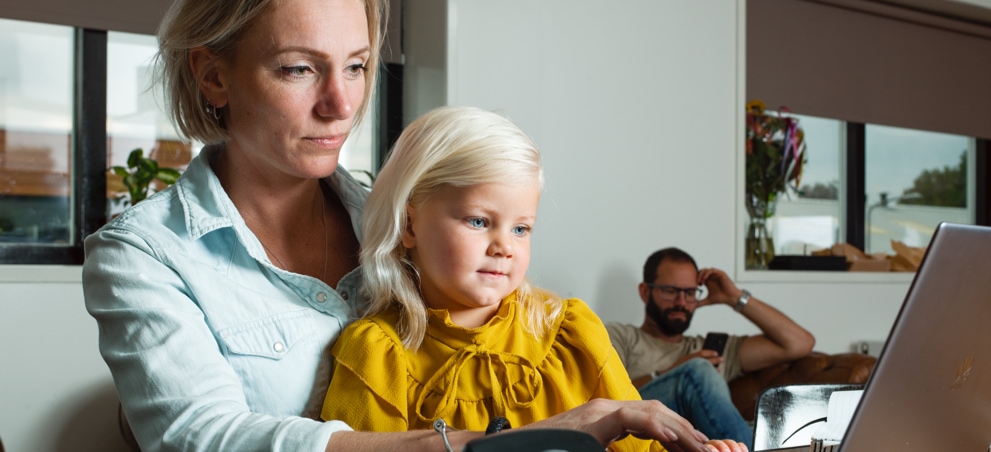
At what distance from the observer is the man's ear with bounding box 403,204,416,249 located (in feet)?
4.20

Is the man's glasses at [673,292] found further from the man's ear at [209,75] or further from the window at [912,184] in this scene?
the man's ear at [209,75]

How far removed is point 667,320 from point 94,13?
2.28 metres

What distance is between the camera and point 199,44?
1.26 metres

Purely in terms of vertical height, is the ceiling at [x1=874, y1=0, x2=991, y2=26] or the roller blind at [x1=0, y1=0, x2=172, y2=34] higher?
the ceiling at [x1=874, y1=0, x2=991, y2=26]

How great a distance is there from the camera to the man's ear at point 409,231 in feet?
4.20

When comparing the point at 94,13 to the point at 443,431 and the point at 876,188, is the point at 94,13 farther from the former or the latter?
the point at 876,188

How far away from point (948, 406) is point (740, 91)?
10.9 feet

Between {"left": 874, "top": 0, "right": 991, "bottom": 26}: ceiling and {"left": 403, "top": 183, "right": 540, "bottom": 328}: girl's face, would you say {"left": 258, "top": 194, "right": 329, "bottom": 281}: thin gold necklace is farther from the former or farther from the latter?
{"left": 874, "top": 0, "right": 991, "bottom": 26}: ceiling

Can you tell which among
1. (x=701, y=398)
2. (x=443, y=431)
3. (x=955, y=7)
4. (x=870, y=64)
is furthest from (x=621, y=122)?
(x=443, y=431)

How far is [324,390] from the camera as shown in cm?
124

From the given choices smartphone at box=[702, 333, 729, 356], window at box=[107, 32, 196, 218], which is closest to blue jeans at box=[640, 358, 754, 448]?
smartphone at box=[702, 333, 729, 356]

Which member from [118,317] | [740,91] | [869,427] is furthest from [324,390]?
[740,91]

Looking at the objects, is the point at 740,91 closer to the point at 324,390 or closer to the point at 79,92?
the point at 79,92

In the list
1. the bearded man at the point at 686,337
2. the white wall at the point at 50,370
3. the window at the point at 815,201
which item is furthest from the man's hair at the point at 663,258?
the white wall at the point at 50,370
